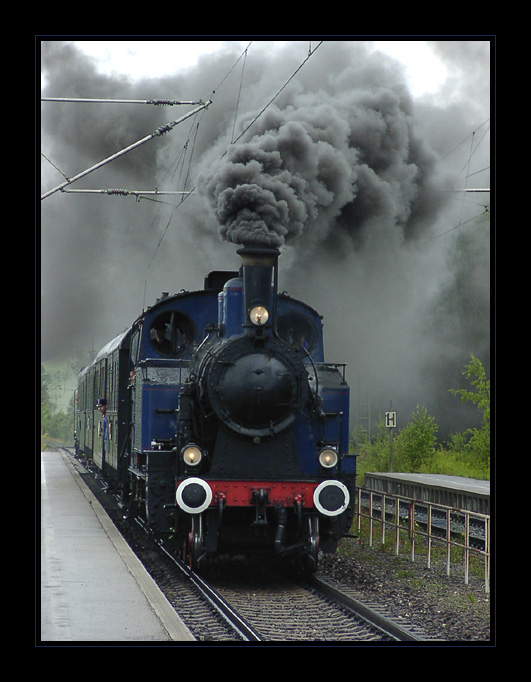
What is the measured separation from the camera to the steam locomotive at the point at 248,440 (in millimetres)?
8758

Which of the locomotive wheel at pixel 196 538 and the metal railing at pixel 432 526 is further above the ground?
the locomotive wheel at pixel 196 538

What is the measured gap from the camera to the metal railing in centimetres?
966

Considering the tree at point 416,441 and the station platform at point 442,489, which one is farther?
the tree at point 416,441

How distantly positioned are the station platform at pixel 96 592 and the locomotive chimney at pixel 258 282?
2833mm

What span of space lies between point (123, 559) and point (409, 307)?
36.7ft

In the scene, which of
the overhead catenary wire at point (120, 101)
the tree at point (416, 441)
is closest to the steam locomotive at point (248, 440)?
the overhead catenary wire at point (120, 101)

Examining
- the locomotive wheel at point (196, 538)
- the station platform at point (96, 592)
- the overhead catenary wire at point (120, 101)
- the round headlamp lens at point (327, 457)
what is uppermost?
the overhead catenary wire at point (120, 101)

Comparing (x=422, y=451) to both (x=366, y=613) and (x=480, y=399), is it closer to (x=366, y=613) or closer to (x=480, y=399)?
(x=480, y=399)

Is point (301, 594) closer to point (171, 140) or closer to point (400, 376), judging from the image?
point (171, 140)

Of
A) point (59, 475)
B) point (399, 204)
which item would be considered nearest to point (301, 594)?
point (399, 204)

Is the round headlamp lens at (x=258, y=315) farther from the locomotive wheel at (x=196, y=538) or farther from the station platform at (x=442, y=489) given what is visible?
the station platform at (x=442, y=489)

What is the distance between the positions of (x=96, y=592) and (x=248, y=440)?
2.17 metres

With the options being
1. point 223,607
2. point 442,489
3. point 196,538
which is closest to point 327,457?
point 196,538

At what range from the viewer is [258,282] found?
28.6 ft
